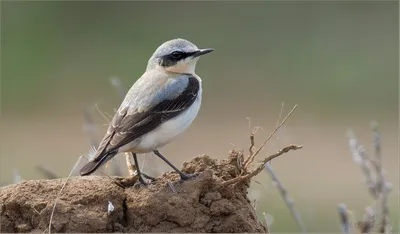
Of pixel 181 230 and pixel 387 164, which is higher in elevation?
pixel 181 230

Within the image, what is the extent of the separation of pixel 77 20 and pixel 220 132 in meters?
7.87

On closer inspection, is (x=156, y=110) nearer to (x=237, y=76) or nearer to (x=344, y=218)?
(x=344, y=218)

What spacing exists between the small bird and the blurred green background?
7507 mm

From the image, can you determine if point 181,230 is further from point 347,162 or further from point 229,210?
point 347,162

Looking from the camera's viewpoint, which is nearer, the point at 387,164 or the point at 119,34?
the point at 387,164

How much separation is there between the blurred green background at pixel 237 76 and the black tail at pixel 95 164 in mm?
8334

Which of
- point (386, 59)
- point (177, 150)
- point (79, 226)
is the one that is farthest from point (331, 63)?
point (79, 226)

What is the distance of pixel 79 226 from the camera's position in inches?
324

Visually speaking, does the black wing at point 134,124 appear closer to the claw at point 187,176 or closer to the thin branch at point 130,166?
the thin branch at point 130,166

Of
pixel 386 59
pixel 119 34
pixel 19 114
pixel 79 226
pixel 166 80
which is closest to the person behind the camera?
pixel 79 226

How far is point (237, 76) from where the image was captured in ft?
84.8

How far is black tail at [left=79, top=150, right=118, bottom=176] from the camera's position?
28.8 ft

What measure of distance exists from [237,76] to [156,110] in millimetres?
16559

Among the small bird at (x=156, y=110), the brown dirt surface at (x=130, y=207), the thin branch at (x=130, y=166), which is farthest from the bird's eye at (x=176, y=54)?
the brown dirt surface at (x=130, y=207)
